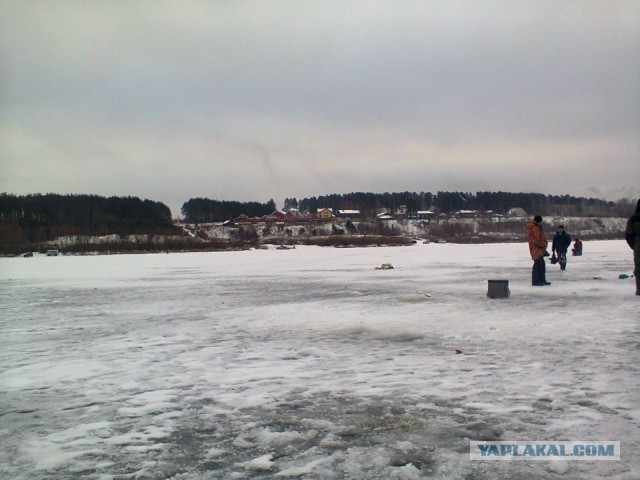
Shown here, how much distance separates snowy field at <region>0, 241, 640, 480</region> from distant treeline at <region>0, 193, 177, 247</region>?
89.9 m

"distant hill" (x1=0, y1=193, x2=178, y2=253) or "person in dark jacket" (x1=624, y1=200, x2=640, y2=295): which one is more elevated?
"distant hill" (x1=0, y1=193, x2=178, y2=253)

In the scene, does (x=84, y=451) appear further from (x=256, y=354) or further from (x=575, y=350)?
(x=575, y=350)

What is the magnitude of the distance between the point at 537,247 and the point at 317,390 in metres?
10.5

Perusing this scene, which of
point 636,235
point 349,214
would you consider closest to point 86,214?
point 349,214

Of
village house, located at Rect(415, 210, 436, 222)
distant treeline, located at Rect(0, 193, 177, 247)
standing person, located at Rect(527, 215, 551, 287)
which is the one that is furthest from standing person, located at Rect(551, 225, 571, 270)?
village house, located at Rect(415, 210, 436, 222)

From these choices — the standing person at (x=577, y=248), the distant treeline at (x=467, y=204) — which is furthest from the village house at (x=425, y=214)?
the standing person at (x=577, y=248)

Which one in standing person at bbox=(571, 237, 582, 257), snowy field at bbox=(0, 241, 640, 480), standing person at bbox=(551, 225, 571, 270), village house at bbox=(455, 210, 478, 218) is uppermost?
village house at bbox=(455, 210, 478, 218)

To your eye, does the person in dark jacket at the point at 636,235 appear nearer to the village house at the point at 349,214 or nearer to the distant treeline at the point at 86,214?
the distant treeline at the point at 86,214

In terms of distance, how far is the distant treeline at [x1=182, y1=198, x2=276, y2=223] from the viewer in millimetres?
165000

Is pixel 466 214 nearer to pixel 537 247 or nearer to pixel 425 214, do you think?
pixel 425 214

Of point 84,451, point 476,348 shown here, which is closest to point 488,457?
point 84,451

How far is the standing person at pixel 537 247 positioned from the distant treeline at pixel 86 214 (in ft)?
290

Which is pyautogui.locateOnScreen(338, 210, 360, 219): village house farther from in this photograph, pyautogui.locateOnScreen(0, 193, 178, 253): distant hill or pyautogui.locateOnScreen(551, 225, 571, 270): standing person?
Result: pyautogui.locateOnScreen(551, 225, 571, 270): standing person

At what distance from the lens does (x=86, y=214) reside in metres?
121
